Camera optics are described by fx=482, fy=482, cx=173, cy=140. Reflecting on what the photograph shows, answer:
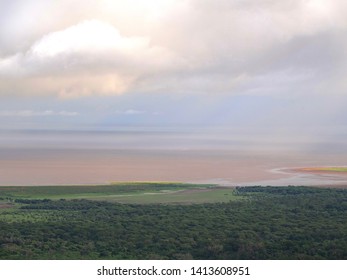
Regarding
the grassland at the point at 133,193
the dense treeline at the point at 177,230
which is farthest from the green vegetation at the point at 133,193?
the dense treeline at the point at 177,230

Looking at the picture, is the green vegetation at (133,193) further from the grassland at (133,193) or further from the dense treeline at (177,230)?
the dense treeline at (177,230)

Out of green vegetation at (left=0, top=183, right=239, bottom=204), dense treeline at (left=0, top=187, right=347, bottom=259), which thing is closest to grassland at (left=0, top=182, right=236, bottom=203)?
green vegetation at (left=0, top=183, right=239, bottom=204)

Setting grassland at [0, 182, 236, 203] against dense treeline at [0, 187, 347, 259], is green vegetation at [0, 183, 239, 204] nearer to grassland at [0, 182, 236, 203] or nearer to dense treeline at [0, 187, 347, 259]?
grassland at [0, 182, 236, 203]

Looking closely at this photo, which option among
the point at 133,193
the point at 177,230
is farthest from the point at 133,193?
the point at 177,230

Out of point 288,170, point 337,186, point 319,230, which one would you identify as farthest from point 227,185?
point 319,230

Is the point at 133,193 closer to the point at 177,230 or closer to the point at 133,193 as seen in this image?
the point at 133,193

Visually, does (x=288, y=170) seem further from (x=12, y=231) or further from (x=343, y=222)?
(x=12, y=231)
